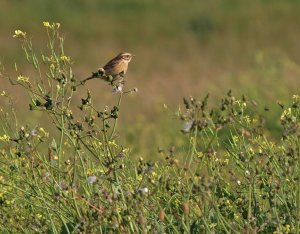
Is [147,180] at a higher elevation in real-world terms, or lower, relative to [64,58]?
lower

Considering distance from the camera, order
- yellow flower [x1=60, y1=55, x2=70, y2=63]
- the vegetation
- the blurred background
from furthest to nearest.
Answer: the blurred background, yellow flower [x1=60, y1=55, x2=70, y2=63], the vegetation

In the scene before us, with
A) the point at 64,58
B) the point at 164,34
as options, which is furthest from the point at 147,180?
the point at 164,34

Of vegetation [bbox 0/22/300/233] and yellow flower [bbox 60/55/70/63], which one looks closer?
vegetation [bbox 0/22/300/233]

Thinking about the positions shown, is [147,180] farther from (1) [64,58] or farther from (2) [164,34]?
(2) [164,34]

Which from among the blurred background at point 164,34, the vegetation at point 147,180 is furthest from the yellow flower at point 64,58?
the blurred background at point 164,34

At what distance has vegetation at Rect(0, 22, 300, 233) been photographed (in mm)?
4242

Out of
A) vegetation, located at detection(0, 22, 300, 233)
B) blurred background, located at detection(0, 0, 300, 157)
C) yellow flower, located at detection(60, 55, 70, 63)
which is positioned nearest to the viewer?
vegetation, located at detection(0, 22, 300, 233)

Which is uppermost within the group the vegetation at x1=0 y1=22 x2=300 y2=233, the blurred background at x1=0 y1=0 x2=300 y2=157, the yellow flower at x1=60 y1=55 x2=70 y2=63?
the blurred background at x1=0 y1=0 x2=300 y2=157

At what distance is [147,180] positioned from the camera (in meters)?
4.49

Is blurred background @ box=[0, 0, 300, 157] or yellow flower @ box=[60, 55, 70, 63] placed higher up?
blurred background @ box=[0, 0, 300, 157]

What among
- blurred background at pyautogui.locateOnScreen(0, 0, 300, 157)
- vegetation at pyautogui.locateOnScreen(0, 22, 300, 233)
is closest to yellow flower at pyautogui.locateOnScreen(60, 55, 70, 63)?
vegetation at pyautogui.locateOnScreen(0, 22, 300, 233)

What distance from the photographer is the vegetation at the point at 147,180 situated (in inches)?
167

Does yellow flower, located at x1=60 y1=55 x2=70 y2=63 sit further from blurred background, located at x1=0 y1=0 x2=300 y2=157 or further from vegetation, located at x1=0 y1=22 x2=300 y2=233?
blurred background, located at x1=0 y1=0 x2=300 y2=157

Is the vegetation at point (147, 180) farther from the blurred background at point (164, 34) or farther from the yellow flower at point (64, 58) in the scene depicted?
the blurred background at point (164, 34)
